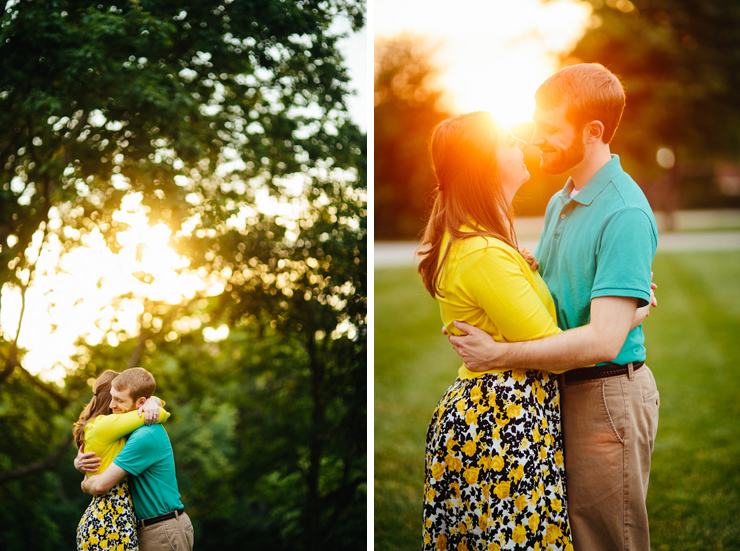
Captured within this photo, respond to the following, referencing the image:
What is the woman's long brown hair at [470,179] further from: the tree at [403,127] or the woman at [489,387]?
the tree at [403,127]

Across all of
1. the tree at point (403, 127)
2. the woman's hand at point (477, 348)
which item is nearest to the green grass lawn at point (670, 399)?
the woman's hand at point (477, 348)

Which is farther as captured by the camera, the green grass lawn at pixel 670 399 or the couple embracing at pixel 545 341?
the green grass lawn at pixel 670 399

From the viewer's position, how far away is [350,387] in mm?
5004

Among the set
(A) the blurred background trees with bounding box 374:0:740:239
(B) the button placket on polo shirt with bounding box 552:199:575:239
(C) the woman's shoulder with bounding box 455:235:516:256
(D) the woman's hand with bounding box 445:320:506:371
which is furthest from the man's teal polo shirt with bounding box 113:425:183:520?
(A) the blurred background trees with bounding box 374:0:740:239

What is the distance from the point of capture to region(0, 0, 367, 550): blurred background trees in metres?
3.55

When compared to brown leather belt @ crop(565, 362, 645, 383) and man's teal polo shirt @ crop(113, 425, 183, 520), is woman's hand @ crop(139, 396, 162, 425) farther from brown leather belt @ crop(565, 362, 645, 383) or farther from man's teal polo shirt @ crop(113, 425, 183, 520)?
brown leather belt @ crop(565, 362, 645, 383)

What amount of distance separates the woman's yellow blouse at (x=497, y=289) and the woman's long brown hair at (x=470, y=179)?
0.14 feet

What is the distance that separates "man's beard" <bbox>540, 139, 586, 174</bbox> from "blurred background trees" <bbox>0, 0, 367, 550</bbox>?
2448mm

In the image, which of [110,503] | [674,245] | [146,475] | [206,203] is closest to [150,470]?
[146,475]

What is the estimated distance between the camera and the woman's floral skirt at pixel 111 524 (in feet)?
6.39

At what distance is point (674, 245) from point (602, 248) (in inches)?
534

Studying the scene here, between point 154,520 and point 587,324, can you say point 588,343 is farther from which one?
point 154,520

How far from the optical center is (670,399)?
5879mm

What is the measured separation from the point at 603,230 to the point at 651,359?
6.25 meters
